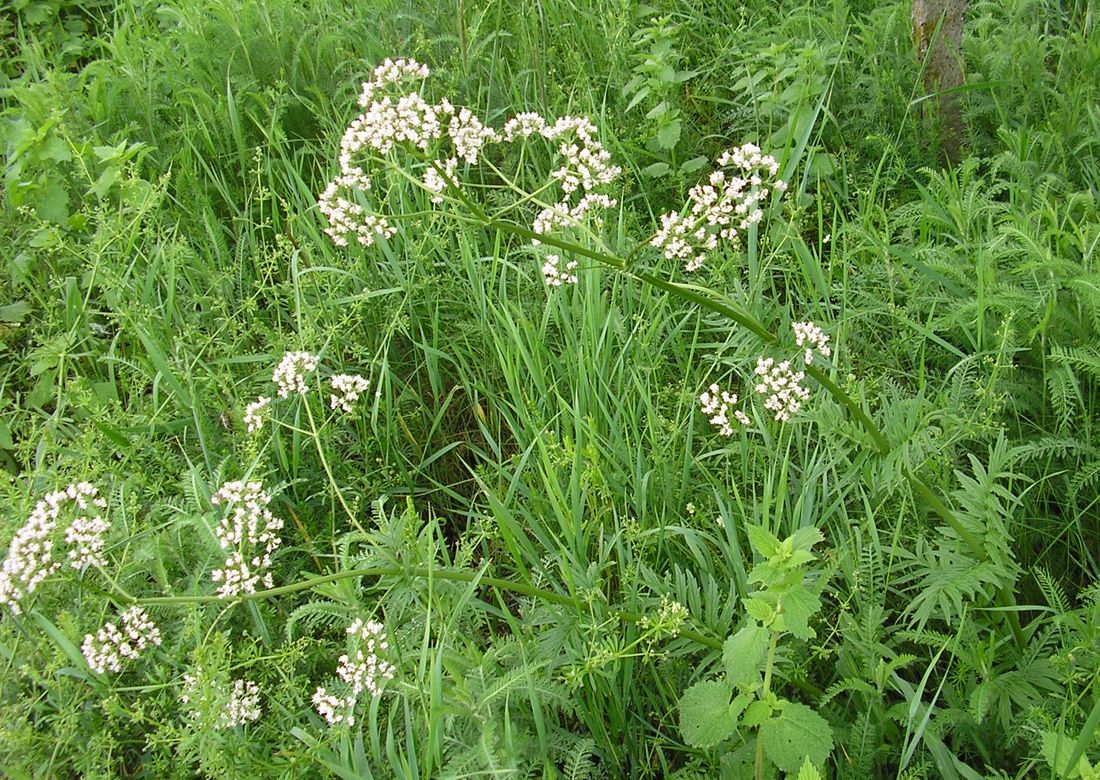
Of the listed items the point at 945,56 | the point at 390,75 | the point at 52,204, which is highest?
the point at 390,75

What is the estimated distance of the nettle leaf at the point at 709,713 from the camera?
5.97 feet

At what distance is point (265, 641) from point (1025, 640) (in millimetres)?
1852

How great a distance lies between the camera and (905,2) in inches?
136

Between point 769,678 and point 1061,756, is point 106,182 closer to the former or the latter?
point 769,678

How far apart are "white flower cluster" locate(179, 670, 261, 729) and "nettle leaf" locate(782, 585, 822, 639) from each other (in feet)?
4.12

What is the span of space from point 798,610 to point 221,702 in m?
1.30

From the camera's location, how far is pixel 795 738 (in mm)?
1783

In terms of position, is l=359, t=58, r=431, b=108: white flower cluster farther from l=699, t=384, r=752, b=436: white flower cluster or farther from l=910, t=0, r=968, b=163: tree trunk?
l=910, t=0, r=968, b=163: tree trunk

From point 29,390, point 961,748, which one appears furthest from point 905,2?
point 29,390

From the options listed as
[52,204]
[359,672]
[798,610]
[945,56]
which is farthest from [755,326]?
[52,204]

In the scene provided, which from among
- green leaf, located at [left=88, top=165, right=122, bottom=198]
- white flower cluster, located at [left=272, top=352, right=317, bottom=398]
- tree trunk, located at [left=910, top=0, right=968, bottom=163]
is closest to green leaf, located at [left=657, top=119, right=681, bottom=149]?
tree trunk, located at [left=910, top=0, right=968, bottom=163]

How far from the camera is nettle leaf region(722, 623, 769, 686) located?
69.9 inches

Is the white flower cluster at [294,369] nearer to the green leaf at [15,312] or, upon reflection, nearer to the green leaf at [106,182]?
the green leaf at [106,182]

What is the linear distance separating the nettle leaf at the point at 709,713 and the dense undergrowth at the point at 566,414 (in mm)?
10
